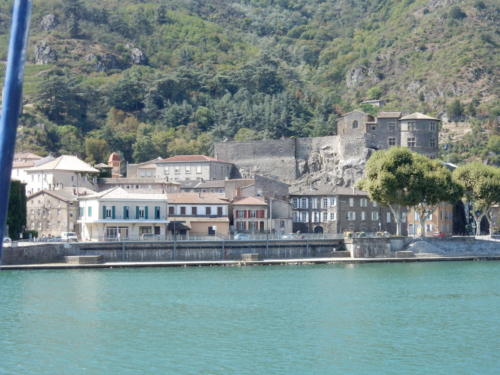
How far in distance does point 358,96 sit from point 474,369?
143 meters

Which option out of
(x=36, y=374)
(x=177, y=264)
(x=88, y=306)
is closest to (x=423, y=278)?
(x=177, y=264)

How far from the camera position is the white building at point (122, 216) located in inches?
2699

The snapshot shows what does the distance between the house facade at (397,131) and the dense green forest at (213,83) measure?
25365 mm

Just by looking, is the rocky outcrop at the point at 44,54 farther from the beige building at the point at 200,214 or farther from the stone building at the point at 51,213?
the beige building at the point at 200,214

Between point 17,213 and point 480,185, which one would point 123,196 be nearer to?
point 17,213

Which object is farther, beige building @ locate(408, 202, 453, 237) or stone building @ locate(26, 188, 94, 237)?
beige building @ locate(408, 202, 453, 237)

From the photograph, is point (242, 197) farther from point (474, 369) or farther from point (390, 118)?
point (474, 369)

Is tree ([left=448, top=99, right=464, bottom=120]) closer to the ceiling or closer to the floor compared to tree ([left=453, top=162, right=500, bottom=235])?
closer to the ceiling

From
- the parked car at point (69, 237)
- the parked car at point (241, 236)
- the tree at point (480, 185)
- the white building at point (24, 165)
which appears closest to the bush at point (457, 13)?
the tree at point (480, 185)

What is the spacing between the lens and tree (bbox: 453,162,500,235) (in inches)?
2958

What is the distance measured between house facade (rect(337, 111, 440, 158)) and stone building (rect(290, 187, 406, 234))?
41.8 feet

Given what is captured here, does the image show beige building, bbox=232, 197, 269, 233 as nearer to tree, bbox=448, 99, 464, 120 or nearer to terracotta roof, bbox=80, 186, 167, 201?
terracotta roof, bbox=80, 186, 167, 201

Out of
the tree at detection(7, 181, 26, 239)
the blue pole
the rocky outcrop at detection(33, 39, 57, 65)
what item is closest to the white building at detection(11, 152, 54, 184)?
the tree at detection(7, 181, 26, 239)

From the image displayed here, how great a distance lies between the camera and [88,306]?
4206 cm
